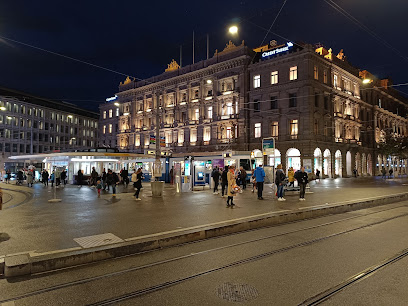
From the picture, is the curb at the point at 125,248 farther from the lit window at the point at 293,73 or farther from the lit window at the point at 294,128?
the lit window at the point at 293,73

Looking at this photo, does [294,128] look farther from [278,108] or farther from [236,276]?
[236,276]

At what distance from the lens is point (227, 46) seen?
52219 millimetres

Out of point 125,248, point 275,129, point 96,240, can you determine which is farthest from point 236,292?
point 275,129

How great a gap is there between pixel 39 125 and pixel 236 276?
9124cm

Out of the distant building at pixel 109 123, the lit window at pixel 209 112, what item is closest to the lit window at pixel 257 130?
the lit window at pixel 209 112

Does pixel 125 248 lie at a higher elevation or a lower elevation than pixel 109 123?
lower

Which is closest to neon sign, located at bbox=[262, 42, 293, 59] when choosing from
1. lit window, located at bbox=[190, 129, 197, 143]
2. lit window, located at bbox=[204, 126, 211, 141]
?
lit window, located at bbox=[204, 126, 211, 141]

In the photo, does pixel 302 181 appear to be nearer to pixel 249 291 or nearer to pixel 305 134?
pixel 249 291

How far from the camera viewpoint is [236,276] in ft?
18.2

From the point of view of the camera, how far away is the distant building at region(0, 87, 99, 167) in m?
76.4

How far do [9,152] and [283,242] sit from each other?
8445 cm

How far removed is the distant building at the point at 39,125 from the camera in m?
76.4

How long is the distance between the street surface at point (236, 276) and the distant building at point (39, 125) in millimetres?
72961

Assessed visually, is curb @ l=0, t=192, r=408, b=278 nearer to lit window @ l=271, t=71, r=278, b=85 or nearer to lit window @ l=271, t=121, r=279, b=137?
lit window @ l=271, t=121, r=279, b=137
